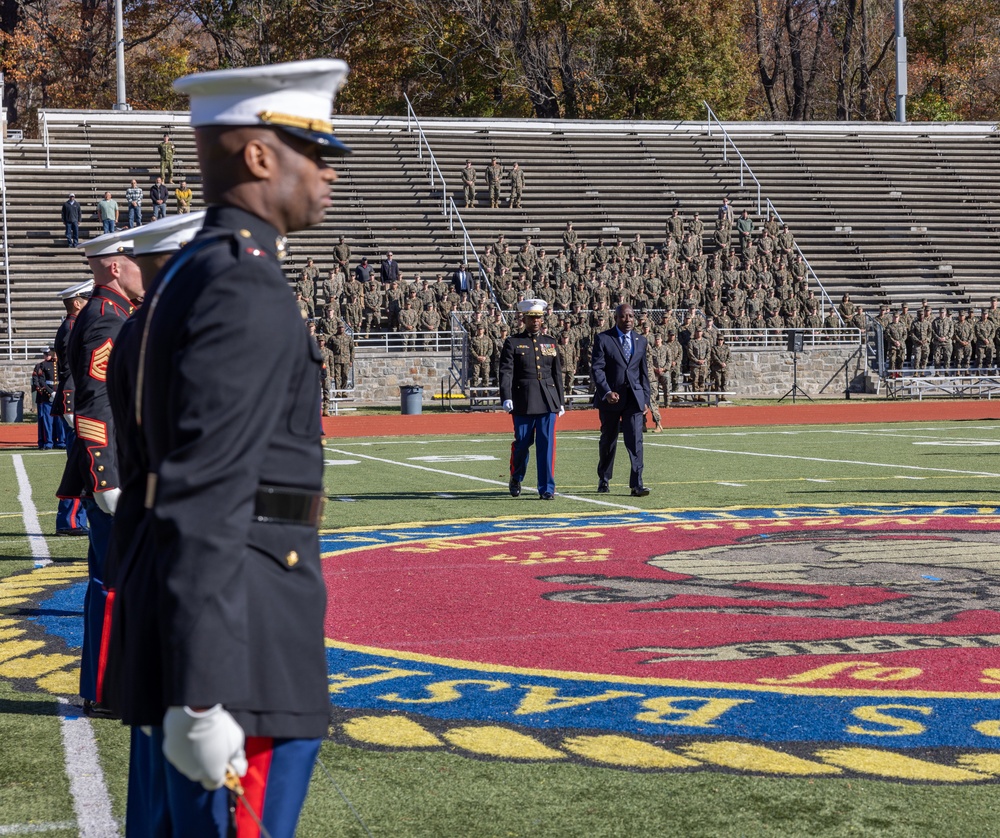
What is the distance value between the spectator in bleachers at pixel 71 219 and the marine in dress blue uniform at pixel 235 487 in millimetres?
35404

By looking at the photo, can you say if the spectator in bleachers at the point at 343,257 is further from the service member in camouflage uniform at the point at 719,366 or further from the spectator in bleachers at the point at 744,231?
the spectator in bleachers at the point at 744,231

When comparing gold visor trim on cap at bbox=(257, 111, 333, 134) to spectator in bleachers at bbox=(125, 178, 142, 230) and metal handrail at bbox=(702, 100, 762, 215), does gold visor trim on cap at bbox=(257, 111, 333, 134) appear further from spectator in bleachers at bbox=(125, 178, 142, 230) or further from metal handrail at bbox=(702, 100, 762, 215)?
metal handrail at bbox=(702, 100, 762, 215)

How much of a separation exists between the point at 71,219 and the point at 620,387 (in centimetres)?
2538

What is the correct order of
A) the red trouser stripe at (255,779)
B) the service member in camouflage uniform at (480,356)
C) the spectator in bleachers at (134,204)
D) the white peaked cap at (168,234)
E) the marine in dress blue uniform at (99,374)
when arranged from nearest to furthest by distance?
the red trouser stripe at (255,779) → the white peaked cap at (168,234) → the marine in dress blue uniform at (99,374) → the service member in camouflage uniform at (480,356) → the spectator in bleachers at (134,204)

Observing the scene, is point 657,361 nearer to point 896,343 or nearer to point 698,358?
point 698,358

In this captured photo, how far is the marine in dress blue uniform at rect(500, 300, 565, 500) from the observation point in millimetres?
14781

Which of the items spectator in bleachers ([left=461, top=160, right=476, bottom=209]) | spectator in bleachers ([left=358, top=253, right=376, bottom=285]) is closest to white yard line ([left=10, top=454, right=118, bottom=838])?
spectator in bleachers ([left=358, top=253, right=376, bottom=285])

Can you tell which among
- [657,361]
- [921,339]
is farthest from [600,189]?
[657,361]

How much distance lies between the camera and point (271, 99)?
2.83 m

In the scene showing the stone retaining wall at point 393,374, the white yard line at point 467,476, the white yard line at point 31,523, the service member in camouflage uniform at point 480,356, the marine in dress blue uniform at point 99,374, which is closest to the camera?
the marine in dress blue uniform at point 99,374

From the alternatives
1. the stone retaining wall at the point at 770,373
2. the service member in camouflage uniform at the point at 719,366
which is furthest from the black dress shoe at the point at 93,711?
the service member in camouflage uniform at the point at 719,366

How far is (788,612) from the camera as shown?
7902mm

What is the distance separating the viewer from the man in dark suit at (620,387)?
15.2 m

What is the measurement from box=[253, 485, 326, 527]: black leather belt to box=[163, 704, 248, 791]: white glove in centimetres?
39
